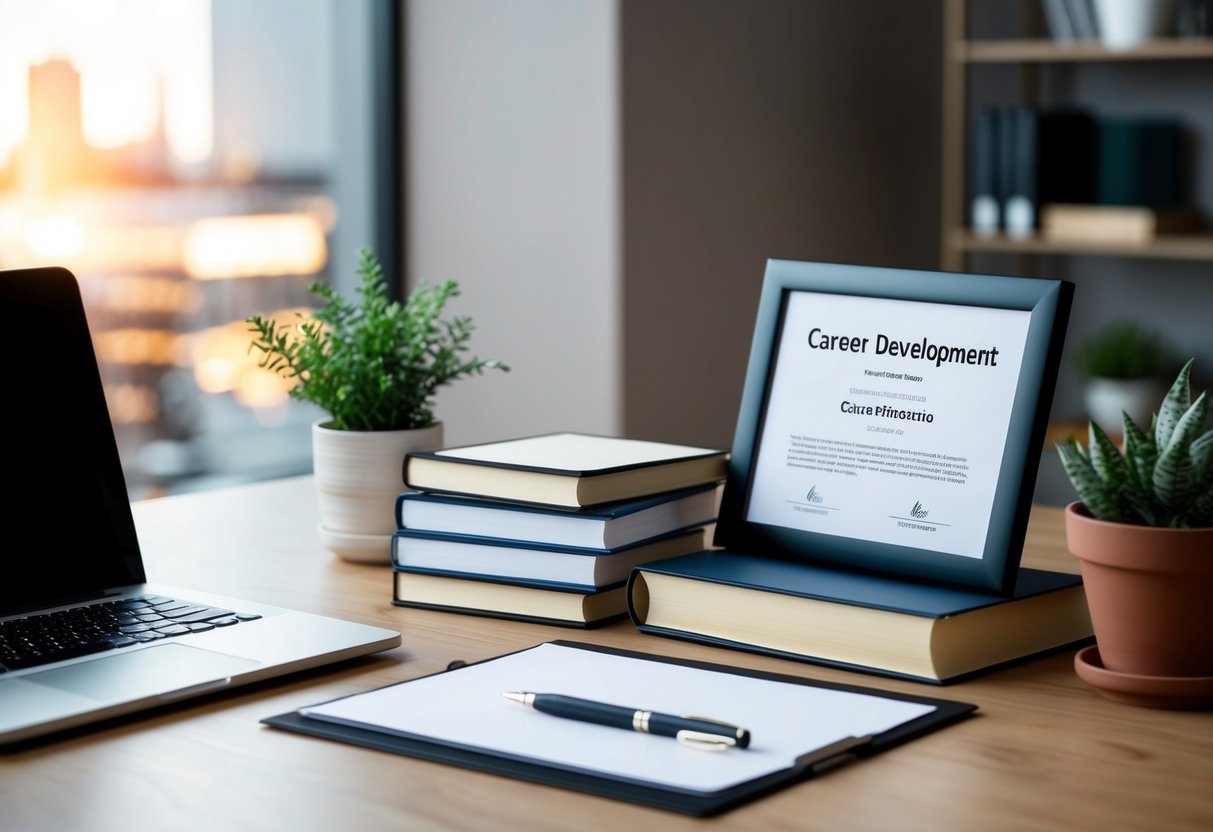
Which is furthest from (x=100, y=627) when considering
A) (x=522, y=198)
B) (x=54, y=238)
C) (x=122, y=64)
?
(x=522, y=198)

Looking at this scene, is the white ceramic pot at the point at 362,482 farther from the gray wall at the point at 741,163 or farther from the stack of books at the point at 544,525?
the gray wall at the point at 741,163

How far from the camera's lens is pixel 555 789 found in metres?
0.74

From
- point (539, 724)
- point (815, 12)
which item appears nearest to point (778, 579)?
point (539, 724)

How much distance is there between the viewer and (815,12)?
11.0 feet

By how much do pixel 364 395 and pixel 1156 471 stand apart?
68 centimetres

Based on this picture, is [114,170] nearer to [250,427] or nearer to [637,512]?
[250,427]

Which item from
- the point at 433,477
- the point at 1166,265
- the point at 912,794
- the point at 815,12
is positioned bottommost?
the point at 912,794

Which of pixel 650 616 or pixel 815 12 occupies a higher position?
pixel 815 12

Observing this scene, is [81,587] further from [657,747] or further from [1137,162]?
[1137,162]

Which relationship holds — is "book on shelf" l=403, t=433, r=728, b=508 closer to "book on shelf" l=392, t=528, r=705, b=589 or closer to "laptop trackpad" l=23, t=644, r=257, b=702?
"book on shelf" l=392, t=528, r=705, b=589

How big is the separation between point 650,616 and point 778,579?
100mm

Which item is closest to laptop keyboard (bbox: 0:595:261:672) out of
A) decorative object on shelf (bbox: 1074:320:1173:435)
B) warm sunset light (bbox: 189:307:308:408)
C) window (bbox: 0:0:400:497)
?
window (bbox: 0:0:400:497)

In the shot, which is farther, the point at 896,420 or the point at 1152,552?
the point at 896,420

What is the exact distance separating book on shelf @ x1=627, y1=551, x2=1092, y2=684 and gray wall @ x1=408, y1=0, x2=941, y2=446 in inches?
75.8
